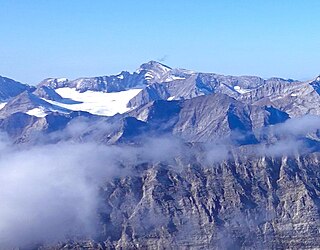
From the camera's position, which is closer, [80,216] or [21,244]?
[21,244]

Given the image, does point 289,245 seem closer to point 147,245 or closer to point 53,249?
point 147,245

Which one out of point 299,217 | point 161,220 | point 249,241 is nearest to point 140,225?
point 161,220

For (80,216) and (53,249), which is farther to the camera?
(80,216)

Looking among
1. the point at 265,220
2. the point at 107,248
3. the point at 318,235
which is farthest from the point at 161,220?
the point at 318,235

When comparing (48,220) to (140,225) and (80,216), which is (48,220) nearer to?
(80,216)

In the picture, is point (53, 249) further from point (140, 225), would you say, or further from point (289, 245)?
point (289, 245)

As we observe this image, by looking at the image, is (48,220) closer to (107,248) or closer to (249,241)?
(107,248)

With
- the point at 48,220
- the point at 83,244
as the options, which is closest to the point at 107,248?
the point at 83,244
